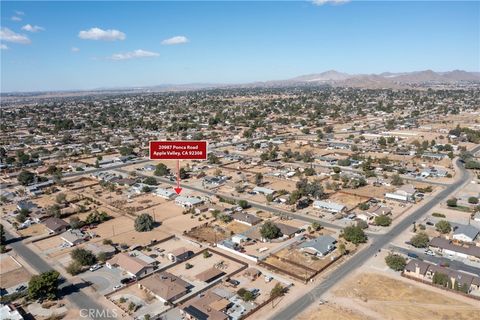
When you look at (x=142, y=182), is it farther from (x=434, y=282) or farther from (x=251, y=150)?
(x=434, y=282)

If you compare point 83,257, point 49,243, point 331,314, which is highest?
point 83,257

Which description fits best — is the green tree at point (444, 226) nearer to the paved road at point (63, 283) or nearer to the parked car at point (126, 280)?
the parked car at point (126, 280)

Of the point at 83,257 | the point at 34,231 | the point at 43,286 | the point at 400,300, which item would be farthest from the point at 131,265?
the point at 400,300

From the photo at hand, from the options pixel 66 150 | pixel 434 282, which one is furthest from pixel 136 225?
pixel 66 150

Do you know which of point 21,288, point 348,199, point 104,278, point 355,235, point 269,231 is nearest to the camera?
point 21,288

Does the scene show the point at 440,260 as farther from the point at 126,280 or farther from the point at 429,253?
the point at 126,280

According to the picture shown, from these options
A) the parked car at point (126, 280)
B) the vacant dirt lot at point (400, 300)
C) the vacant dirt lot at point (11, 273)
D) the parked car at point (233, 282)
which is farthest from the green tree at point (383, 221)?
the vacant dirt lot at point (11, 273)

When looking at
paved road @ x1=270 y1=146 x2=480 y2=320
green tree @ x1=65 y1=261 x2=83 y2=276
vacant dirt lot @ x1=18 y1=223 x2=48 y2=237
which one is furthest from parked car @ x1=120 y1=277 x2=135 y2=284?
vacant dirt lot @ x1=18 y1=223 x2=48 y2=237
